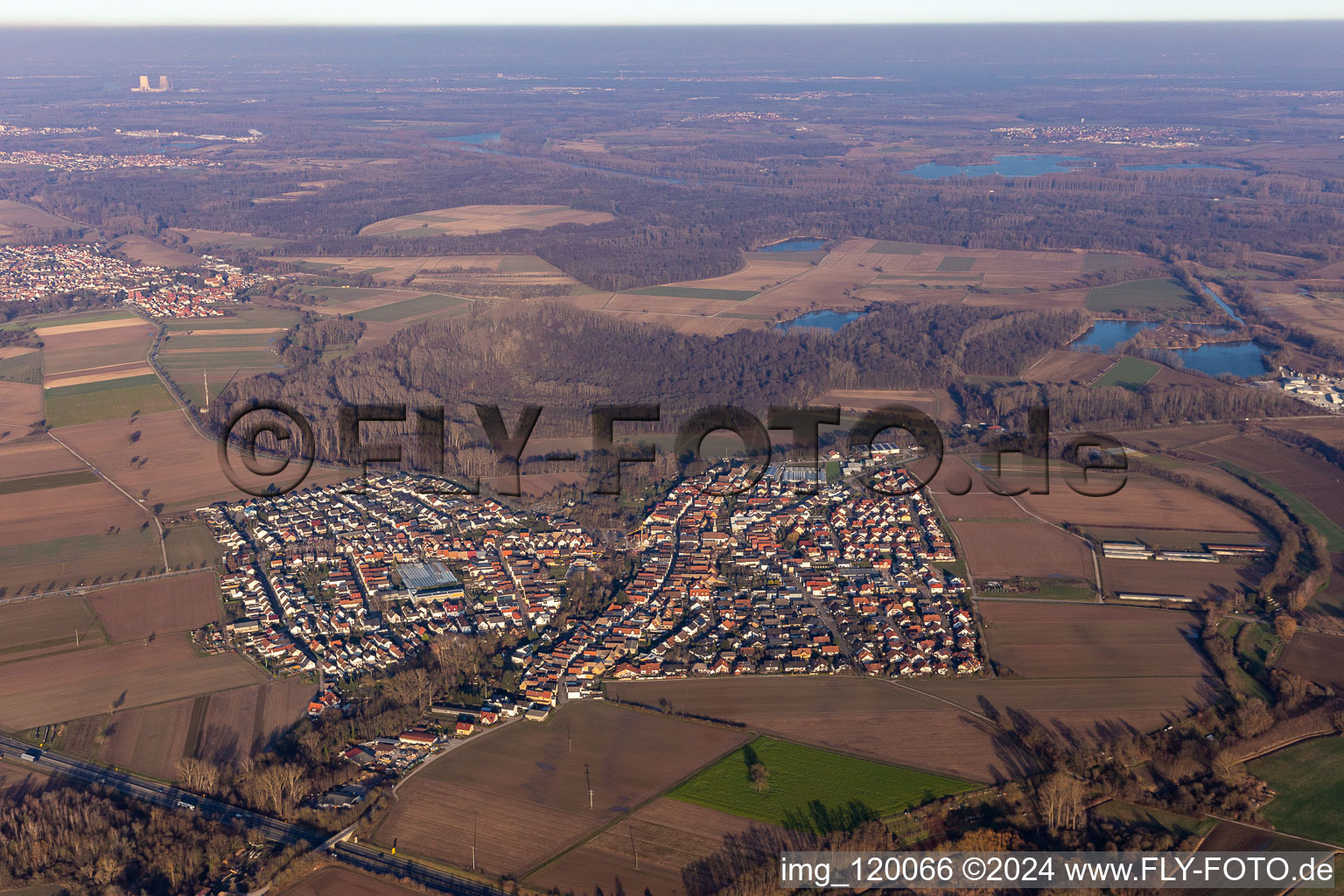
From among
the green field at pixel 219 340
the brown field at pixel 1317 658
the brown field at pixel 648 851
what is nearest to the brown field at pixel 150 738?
the brown field at pixel 648 851

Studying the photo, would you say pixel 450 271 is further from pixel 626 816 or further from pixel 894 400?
pixel 626 816

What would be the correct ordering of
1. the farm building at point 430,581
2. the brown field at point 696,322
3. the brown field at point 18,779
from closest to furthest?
1. the brown field at point 18,779
2. the farm building at point 430,581
3. the brown field at point 696,322

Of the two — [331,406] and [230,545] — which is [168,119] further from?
[230,545]

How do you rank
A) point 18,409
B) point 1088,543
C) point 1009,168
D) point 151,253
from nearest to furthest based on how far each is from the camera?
1. point 1088,543
2. point 18,409
3. point 151,253
4. point 1009,168

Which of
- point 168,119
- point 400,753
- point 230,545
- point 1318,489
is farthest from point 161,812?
point 168,119

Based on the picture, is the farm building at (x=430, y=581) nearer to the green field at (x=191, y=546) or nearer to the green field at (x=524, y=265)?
the green field at (x=191, y=546)

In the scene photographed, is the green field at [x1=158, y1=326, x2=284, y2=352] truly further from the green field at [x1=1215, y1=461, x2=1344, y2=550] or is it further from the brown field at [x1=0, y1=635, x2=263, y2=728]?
the green field at [x1=1215, y1=461, x2=1344, y2=550]

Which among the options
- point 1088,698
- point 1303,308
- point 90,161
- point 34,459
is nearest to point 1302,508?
point 1088,698
